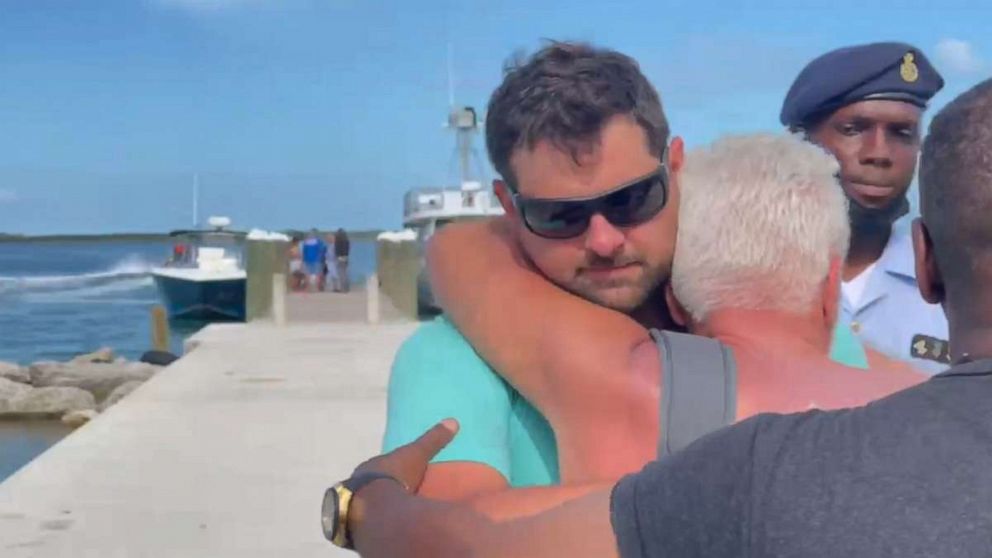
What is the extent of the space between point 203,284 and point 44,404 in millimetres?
16449

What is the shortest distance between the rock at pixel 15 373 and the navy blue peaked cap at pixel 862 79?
62.8 ft

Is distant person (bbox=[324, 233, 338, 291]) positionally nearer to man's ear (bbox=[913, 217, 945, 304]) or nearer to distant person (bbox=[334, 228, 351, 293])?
distant person (bbox=[334, 228, 351, 293])

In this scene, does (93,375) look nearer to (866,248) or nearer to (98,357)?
(98,357)

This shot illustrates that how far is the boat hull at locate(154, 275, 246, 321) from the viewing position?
106 feet

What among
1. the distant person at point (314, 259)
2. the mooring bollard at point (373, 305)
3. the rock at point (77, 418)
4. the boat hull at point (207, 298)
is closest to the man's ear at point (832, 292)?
the rock at point (77, 418)

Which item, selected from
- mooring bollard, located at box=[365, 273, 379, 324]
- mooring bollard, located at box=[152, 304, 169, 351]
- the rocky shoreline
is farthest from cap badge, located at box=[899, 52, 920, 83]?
mooring bollard, located at box=[152, 304, 169, 351]

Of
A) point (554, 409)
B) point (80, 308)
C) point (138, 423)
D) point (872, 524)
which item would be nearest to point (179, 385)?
point (138, 423)

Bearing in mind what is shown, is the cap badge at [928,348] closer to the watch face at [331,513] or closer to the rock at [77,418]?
the watch face at [331,513]

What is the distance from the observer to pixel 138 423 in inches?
379

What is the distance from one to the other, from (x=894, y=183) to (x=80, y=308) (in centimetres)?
4724

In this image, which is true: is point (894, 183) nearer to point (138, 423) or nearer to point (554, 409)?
point (554, 409)

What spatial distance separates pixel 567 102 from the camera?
6.68 ft

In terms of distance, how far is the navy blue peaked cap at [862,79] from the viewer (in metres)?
3.10

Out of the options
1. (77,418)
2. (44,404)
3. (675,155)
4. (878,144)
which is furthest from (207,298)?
(675,155)
